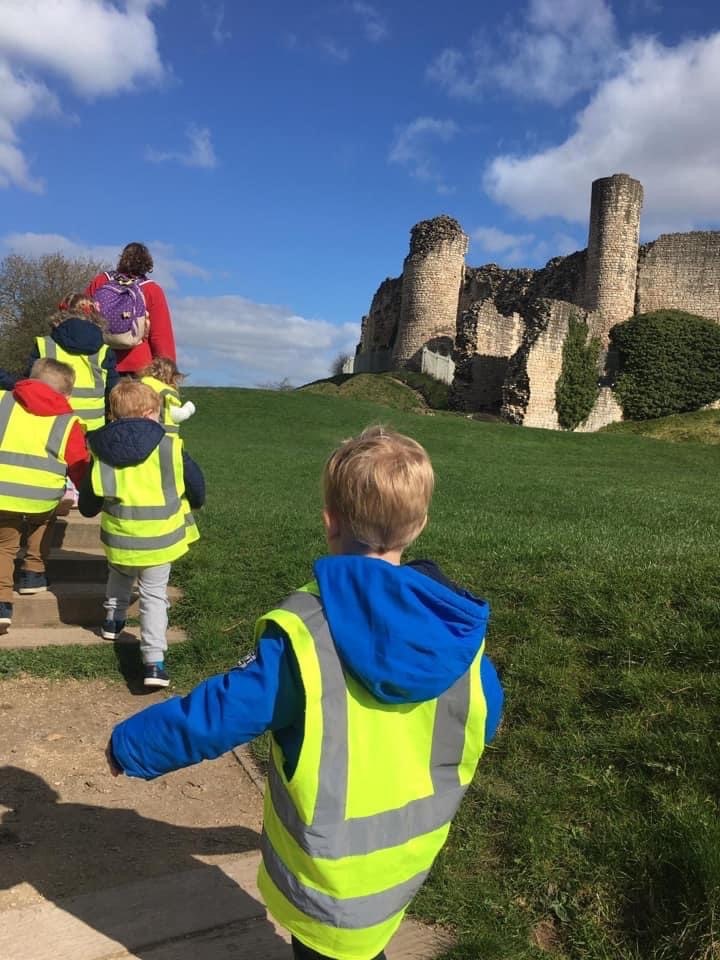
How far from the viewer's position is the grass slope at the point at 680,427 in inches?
1060

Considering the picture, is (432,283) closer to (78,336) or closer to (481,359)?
(481,359)

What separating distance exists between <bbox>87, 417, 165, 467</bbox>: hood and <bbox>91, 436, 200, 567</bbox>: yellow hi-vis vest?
0.06m

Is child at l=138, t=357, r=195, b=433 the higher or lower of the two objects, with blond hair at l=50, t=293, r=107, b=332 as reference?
lower

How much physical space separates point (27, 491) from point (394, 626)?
3.79 meters

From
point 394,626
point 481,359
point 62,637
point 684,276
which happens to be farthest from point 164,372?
point 684,276

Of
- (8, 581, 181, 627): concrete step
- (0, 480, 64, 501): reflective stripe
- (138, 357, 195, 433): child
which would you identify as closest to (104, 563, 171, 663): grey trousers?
(0, 480, 64, 501): reflective stripe

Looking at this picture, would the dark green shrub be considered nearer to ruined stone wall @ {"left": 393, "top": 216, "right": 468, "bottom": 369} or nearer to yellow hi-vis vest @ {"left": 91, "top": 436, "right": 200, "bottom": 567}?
ruined stone wall @ {"left": 393, "top": 216, "right": 468, "bottom": 369}

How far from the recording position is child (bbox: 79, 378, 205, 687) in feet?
13.8

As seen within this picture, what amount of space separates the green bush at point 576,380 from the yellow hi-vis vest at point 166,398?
26.1 metres

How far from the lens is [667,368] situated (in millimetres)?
30828

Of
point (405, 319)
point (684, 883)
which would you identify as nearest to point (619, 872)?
point (684, 883)

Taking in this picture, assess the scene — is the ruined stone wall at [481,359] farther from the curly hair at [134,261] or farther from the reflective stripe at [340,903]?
the reflective stripe at [340,903]

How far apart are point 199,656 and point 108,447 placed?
1.40m

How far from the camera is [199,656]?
459 centimetres
